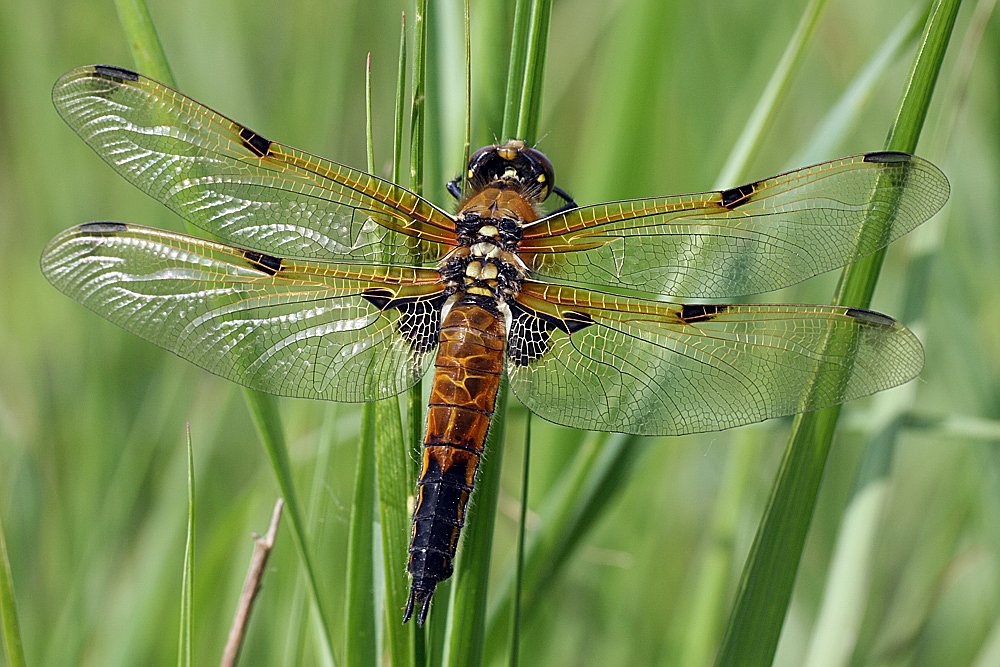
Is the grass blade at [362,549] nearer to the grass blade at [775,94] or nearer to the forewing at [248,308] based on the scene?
the forewing at [248,308]

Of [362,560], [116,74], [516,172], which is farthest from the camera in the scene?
[516,172]

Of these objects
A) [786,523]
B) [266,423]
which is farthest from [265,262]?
[786,523]

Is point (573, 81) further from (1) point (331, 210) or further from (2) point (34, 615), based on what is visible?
(2) point (34, 615)

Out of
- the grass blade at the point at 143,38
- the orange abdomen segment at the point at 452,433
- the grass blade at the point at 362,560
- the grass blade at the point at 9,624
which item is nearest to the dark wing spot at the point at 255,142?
the grass blade at the point at 143,38

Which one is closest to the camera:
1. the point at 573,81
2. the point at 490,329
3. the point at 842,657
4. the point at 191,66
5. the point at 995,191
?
the point at 842,657

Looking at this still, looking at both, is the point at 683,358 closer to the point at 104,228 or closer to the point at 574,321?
the point at 574,321

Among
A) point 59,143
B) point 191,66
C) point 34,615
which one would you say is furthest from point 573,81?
point 34,615
